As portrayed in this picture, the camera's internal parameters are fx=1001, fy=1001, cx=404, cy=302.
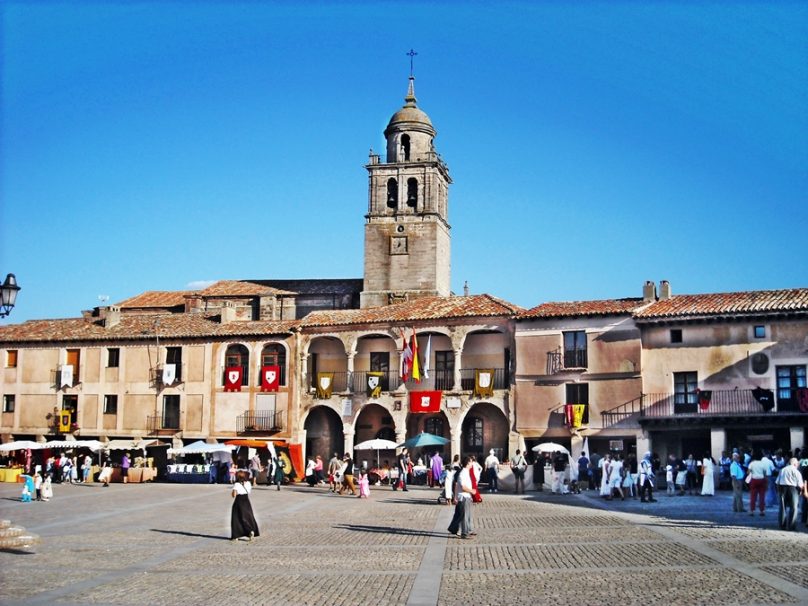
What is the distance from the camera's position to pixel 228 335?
170 feet

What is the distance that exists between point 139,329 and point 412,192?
67.7 ft

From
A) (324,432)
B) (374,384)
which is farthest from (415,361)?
(324,432)

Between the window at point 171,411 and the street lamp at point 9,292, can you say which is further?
the window at point 171,411

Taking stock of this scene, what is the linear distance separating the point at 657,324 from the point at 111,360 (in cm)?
2917

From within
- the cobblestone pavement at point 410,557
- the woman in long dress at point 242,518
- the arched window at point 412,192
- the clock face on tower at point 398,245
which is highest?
the arched window at point 412,192

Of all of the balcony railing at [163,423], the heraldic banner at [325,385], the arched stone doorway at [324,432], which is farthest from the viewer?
the balcony railing at [163,423]

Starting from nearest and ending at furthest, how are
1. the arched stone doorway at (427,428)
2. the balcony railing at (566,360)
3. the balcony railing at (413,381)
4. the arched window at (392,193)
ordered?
the balcony railing at (566,360) < the balcony railing at (413,381) < the arched stone doorway at (427,428) < the arched window at (392,193)

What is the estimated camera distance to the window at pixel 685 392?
4222 cm

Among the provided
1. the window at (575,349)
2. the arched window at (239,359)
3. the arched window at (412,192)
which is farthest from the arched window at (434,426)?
the arched window at (412,192)

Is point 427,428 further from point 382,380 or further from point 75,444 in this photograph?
point 75,444

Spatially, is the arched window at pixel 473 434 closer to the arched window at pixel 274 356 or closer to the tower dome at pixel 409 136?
the arched window at pixel 274 356

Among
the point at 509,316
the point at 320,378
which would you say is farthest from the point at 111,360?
the point at 509,316

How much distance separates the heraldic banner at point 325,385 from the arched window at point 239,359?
3987 millimetres

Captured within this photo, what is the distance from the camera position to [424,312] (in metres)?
49.4
